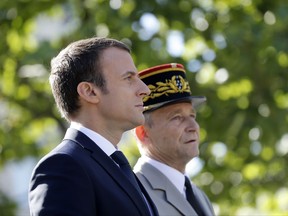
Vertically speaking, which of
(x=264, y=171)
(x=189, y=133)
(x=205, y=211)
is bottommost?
(x=264, y=171)

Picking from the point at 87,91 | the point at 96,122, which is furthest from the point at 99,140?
the point at 87,91

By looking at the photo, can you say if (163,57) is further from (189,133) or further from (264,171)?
(189,133)

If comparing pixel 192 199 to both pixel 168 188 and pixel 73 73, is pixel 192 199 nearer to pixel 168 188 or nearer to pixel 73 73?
pixel 168 188

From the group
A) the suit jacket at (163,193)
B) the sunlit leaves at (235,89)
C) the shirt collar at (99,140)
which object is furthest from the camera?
the sunlit leaves at (235,89)

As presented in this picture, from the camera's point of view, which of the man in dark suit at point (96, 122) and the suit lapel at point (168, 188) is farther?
the suit lapel at point (168, 188)

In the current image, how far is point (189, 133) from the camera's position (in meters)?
5.41

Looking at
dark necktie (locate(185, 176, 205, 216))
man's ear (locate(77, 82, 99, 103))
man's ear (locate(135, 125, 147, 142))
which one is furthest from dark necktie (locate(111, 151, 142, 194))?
man's ear (locate(135, 125, 147, 142))

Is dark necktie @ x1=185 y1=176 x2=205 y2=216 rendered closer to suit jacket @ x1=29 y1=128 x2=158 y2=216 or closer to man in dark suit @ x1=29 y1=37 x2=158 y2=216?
man in dark suit @ x1=29 y1=37 x2=158 y2=216

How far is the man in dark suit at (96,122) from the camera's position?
3742mm

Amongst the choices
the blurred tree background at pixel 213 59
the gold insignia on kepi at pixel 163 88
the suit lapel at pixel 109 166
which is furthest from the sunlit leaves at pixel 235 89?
the suit lapel at pixel 109 166

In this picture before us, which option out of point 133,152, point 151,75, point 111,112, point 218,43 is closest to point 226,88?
point 218,43

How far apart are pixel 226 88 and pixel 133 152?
1.67m

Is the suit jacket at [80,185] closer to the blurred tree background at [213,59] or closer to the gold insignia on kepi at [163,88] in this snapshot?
the gold insignia on kepi at [163,88]

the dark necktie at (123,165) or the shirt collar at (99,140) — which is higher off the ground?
the shirt collar at (99,140)
